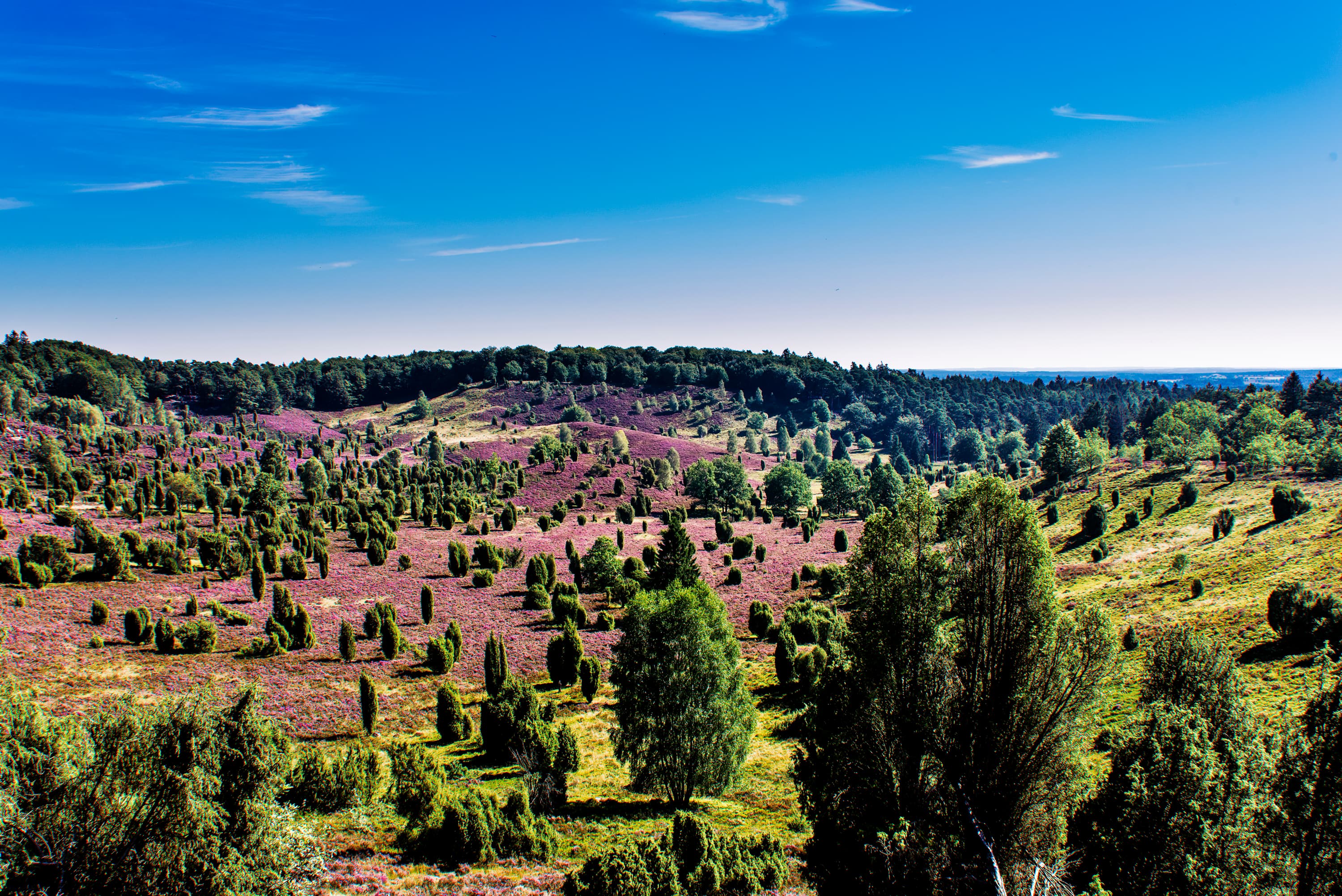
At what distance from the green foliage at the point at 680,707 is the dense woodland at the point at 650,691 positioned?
123mm

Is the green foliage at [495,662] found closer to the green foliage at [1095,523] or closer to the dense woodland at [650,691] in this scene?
the dense woodland at [650,691]

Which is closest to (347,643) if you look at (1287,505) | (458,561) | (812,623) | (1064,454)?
(458,561)

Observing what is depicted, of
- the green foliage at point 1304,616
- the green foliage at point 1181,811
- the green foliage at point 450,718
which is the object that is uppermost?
the green foliage at point 1181,811

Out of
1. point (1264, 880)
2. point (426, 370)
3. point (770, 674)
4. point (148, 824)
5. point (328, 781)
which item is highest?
point (426, 370)

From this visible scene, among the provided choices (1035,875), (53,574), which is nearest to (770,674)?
(1035,875)

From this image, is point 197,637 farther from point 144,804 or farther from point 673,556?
Result: point 673,556

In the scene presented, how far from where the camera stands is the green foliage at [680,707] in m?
23.5

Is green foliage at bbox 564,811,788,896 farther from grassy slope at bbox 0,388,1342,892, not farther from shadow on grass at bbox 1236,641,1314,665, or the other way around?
shadow on grass at bbox 1236,641,1314,665

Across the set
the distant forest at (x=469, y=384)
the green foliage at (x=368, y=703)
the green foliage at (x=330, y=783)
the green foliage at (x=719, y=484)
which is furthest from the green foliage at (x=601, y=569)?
the distant forest at (x=469, y=384)

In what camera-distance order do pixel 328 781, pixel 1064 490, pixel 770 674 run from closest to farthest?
1. pixel 328 781
2. pixel 770 674
3. pixel 1064 490

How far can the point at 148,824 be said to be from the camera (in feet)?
41.1

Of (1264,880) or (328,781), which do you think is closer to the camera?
(1264,880)

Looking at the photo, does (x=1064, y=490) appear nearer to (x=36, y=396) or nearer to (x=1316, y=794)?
(x=1316, y=794)

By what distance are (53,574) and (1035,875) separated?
60.3 metres
